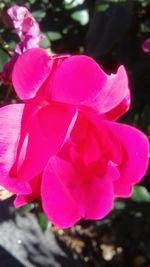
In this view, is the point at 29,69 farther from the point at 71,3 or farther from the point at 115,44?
the point at 115,44

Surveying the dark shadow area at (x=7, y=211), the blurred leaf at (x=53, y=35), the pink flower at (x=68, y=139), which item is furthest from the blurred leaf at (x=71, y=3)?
the pink flower at (x=68, y=139)

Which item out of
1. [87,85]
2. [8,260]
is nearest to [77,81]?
[87,85]

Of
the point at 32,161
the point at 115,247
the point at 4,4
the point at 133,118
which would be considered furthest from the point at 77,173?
the point at 115,247

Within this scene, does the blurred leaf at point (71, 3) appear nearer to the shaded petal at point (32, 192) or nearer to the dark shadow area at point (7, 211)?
the dark shadow area at point (7, 211)

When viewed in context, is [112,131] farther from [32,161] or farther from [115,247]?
[115,247]

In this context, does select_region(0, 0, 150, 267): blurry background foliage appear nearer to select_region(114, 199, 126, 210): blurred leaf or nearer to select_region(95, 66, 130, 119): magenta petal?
select_region(114, 199, 126, 210): blurred leaf

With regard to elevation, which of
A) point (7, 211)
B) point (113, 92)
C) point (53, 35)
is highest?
point (113, 92)
